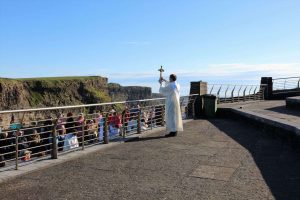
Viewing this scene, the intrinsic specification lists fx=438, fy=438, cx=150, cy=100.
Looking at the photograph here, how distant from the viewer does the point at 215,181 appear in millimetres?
7098

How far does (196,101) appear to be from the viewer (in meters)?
19.1

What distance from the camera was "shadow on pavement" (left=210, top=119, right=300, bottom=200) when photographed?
662 cm

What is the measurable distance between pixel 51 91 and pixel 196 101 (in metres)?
126

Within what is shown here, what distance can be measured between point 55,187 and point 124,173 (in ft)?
4.44

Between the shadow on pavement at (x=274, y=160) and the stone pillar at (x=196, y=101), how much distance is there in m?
5.19

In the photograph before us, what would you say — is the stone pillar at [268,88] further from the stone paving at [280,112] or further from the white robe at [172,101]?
the white robe at [172,101]

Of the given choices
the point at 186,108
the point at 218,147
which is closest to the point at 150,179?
the point at 218,147

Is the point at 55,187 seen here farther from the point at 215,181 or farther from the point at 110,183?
the point at 215,181

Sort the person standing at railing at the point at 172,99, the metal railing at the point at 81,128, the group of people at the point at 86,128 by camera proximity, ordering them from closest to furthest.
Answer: the metal railing at the point at 81,128 < the group of people at the point at 86,128 < the person standing at railing at the point at 172,99

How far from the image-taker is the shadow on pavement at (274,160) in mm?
6617

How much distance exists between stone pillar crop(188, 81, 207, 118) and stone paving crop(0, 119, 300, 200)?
25.3 ft

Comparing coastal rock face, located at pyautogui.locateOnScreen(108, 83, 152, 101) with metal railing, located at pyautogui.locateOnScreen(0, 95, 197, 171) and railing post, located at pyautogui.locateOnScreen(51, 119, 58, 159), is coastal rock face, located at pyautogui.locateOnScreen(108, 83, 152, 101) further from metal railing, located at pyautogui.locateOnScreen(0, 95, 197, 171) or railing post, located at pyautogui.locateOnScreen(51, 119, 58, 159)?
railing post, located at pyautogui.locateOnScreen(51, 119, 58, 159)

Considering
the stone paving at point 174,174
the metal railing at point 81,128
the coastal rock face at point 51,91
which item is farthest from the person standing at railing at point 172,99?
the coastal rock face at point 51,91

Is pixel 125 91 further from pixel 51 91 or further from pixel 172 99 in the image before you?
pixel 172 99
